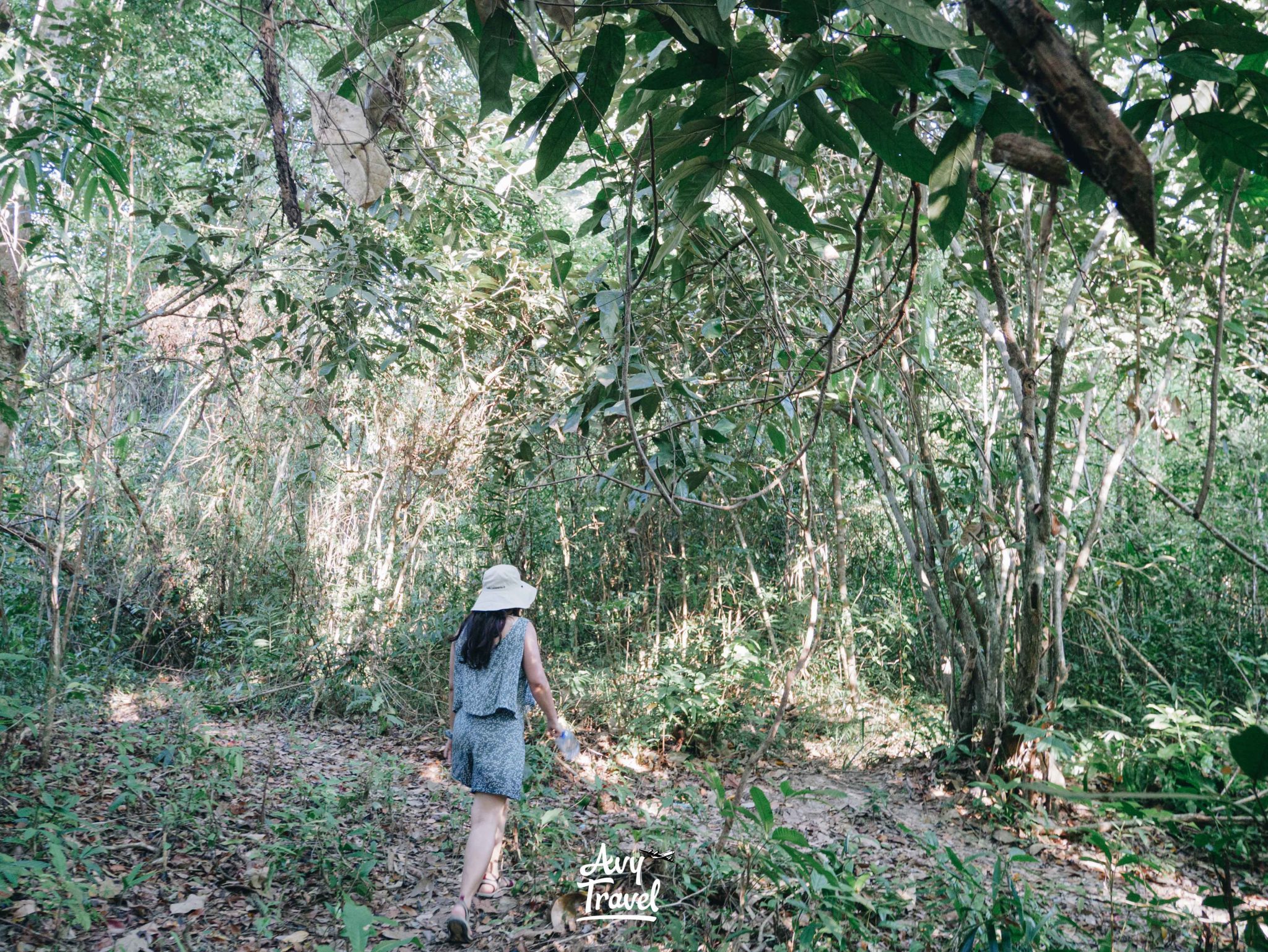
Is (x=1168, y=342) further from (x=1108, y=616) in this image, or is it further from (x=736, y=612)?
(x=736, y=612)

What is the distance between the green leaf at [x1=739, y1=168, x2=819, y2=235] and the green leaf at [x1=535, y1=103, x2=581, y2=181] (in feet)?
0.89

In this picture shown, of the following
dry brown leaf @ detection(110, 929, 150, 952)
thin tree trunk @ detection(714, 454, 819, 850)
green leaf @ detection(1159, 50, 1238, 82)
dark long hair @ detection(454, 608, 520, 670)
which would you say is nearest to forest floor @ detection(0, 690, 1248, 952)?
dry brown leaf @ detection(110, 929, 150, 952)

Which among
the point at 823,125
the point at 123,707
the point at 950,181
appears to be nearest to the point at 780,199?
the point at 823,125

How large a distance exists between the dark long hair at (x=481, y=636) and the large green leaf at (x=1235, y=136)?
259 centimetres


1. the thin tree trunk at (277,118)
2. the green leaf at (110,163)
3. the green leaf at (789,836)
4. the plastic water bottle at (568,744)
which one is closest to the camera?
the green leaf at (110,163)

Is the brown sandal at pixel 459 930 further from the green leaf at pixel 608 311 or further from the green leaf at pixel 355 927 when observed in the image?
the green leaf at pixel 608 311

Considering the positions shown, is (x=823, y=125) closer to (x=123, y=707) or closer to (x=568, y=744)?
(x=568, y=744)

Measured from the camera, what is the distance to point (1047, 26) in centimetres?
91

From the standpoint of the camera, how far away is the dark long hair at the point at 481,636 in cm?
302

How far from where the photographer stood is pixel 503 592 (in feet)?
10.2

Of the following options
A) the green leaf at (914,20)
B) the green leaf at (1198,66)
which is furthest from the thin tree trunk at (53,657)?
the green leaf at (1198,66)

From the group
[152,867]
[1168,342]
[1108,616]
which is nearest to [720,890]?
[152,867]

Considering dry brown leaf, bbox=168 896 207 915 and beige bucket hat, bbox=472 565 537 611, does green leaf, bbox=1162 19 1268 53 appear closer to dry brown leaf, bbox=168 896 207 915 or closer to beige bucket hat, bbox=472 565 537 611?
beige bucket hat, bbox=472 565 537 611

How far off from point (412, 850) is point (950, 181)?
3.30 m
